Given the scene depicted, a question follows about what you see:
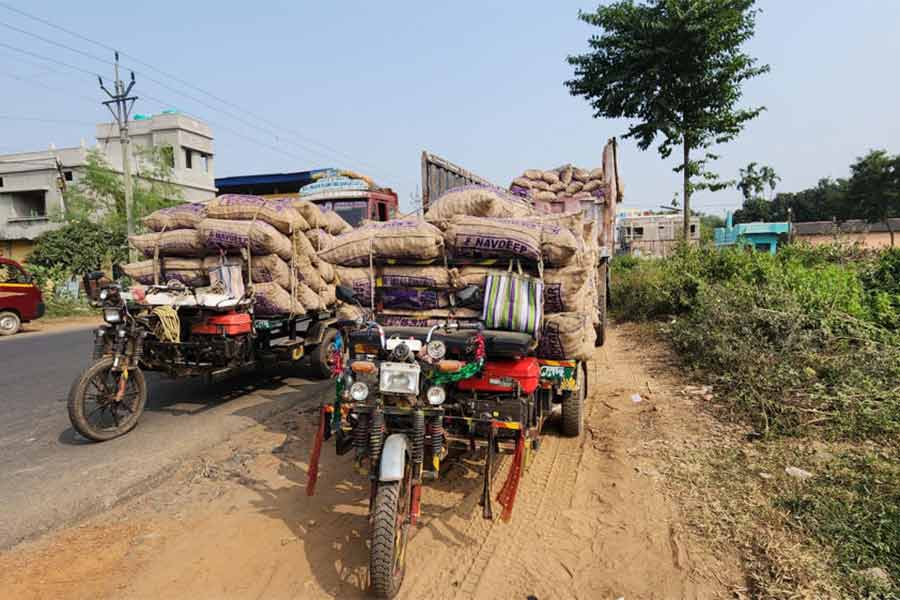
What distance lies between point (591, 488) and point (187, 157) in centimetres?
3534

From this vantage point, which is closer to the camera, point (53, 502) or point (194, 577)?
point (194, 577)

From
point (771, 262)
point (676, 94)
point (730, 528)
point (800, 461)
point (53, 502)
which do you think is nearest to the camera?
point (730, 528)

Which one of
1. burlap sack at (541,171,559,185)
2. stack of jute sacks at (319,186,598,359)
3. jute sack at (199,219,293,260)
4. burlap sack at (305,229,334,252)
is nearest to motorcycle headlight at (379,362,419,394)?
stack of jute sacks at (319,186,598,359)

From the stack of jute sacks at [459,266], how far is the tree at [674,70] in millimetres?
9526

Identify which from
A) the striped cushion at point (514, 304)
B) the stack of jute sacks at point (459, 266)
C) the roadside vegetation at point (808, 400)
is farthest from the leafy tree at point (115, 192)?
the striped cushion at point (514, 304)

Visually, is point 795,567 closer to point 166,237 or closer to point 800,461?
point 800,461

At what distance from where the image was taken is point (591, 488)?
388 cm

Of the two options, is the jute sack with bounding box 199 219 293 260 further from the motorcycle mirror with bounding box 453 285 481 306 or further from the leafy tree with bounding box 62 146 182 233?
the leafy tree with bounding box 62 146 182 233

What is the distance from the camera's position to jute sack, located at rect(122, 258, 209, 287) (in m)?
6.27

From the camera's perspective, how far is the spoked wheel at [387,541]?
8.47 ft

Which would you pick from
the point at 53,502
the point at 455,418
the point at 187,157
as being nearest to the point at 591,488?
the point at 455,418

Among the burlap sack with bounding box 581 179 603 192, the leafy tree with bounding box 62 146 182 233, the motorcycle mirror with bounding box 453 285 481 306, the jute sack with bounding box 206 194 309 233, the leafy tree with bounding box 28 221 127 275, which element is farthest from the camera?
the leafy tree with bounding box 62 146 182 233

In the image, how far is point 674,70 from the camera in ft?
40.7

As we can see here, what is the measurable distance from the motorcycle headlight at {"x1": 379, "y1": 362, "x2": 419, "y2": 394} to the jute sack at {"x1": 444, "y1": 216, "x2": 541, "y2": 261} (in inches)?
53.7
